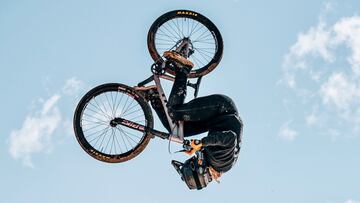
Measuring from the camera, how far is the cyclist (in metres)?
13.4

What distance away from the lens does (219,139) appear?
13047 mm

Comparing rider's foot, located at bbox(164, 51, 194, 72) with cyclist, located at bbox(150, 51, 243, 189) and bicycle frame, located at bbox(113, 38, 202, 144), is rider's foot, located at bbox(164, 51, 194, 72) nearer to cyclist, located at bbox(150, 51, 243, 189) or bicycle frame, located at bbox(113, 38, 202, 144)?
cyclist, located at bbox(150, 51, 243, 189)

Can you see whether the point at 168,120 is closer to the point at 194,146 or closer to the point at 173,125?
the point at 173,125

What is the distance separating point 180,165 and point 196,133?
3.27 feet

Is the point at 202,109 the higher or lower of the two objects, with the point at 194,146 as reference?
higher

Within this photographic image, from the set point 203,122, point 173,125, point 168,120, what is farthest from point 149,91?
point 203,122

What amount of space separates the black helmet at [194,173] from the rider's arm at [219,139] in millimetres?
751

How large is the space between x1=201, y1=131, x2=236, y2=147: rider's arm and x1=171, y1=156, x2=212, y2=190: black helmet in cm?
75

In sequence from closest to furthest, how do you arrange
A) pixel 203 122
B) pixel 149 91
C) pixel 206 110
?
pixel 206 110, pixel 203 122, pixel 149 91

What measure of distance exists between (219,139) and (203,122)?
141 cm

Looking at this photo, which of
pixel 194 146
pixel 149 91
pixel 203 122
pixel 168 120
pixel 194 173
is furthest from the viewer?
pixel 149 91

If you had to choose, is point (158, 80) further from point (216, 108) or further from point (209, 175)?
point (209, 175)

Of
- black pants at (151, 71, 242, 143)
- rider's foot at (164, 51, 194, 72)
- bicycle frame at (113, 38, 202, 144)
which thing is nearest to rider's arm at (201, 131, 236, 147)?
black pants at (151, 71, 242, 143)

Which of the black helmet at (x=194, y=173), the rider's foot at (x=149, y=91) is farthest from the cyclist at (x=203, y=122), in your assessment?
the rider's foot at (x=149, y=91)
